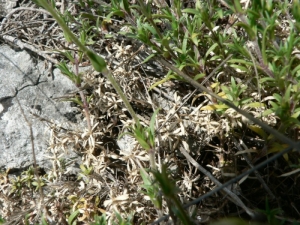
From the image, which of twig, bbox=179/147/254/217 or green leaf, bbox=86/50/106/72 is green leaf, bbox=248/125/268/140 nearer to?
twig, bbox=179/147/254/217

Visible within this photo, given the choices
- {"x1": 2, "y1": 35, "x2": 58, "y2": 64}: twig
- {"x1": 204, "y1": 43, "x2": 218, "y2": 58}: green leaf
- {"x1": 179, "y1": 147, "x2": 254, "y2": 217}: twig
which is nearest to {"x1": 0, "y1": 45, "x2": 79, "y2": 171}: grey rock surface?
{"x1": 2, "y1": 35, "x2": 58, "y2": 64}: twig

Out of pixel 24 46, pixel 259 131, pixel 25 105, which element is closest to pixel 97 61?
pixel 259 131

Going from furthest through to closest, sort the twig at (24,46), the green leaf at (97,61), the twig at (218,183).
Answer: the twig at (24,46) → the twig at (218,183) → the green leaf at (97,61)

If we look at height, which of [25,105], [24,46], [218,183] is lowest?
[218,183]

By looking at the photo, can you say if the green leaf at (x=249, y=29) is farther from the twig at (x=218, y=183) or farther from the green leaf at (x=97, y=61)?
the green leaf at (x=97, y=61)

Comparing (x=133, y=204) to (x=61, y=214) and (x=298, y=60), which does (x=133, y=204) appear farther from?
(x=298, y=60)

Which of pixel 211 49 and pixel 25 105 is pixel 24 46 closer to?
pixel 25 105

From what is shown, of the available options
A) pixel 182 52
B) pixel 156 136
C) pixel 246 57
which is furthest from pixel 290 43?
pixel 156 136

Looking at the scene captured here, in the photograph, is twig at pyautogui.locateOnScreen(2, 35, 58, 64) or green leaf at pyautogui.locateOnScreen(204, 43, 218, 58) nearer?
green leaf at pyautogui.locateOnScreen(204, 43, 218, 58)

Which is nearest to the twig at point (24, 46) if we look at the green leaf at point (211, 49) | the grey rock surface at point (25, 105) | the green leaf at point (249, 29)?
the grey rock surface at point (25, 105)
